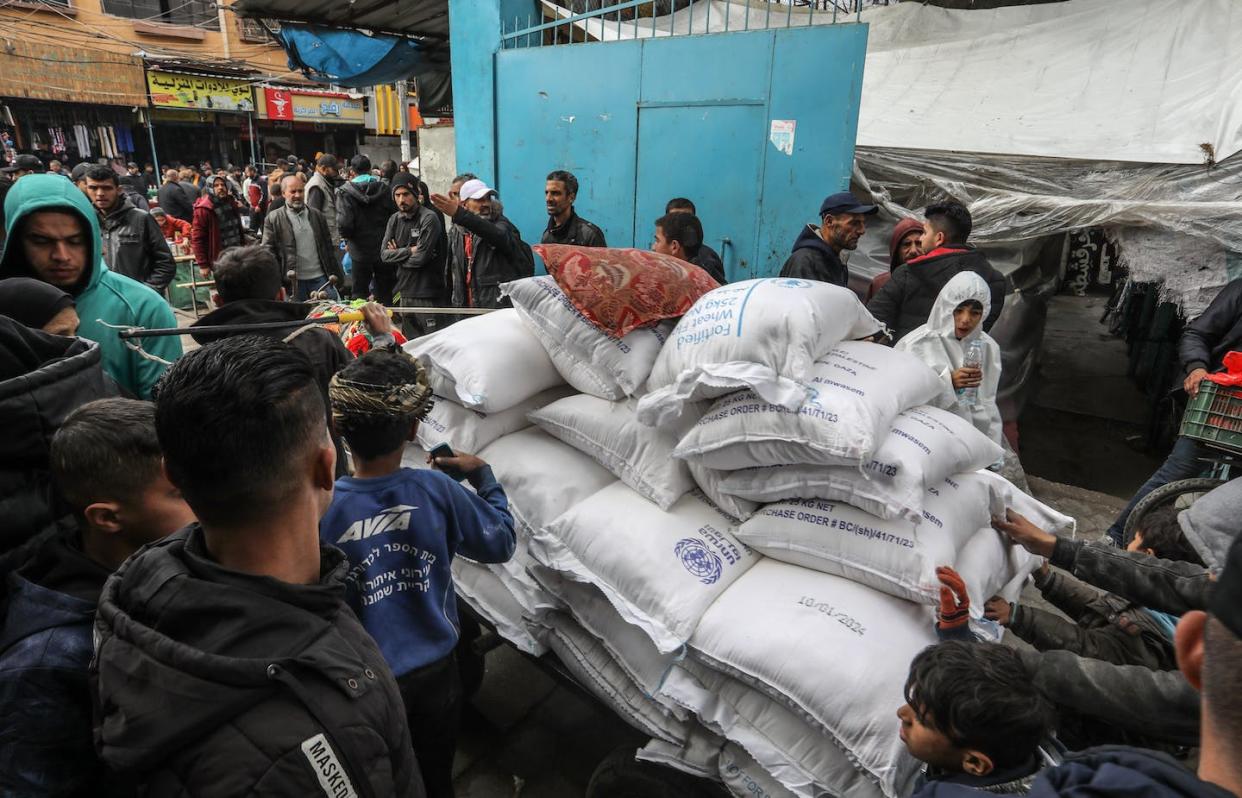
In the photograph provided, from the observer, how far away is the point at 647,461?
78.9 inches

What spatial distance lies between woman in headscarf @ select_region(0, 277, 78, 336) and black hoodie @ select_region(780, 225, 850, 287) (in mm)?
2987

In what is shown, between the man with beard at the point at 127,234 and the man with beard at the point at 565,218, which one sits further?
the man with beard at the point at 127,234

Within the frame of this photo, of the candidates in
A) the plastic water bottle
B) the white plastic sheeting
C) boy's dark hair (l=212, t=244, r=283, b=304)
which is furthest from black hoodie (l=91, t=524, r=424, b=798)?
the white plastic sheeting

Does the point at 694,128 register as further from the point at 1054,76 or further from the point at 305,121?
the point at 305,121

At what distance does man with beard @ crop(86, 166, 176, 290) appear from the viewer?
4.58 m

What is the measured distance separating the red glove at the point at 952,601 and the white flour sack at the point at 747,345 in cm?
53

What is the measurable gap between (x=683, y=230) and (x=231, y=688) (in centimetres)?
328

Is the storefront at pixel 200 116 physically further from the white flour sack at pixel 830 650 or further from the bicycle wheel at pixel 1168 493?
the bicycle wheel at pixel 1168 493

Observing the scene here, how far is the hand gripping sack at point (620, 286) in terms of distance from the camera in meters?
2.06

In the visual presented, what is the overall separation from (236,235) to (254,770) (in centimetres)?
941

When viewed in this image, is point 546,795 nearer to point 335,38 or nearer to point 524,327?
point 524,327

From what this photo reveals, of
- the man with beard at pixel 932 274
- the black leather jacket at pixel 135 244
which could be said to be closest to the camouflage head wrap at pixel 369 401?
the man with beard at pixel 932 274

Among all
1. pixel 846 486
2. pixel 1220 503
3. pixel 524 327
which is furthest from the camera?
pixel 524 327

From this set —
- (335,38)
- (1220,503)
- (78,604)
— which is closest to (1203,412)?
(1220,503)
